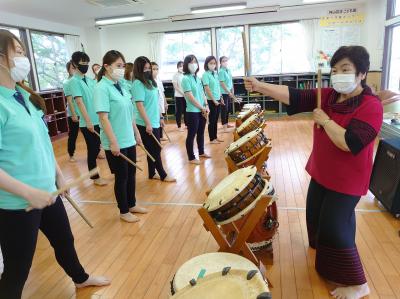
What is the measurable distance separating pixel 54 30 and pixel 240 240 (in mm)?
8237

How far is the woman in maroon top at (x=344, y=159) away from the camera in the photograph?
1.68 m

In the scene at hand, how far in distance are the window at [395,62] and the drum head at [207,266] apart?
6.73m

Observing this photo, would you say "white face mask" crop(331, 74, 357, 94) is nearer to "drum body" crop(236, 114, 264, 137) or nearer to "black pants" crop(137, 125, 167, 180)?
"drum body" crop(236, 114, 264, 137)

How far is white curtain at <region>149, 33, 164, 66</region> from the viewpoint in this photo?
931 cm

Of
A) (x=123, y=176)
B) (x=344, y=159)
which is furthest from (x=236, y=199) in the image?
(x=123, y=176)

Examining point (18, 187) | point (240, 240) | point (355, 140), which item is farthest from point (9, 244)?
point (355, 140)

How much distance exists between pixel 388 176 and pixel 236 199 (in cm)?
195

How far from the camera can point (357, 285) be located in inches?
73.7

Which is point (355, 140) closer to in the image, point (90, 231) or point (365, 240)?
point (365, 240)

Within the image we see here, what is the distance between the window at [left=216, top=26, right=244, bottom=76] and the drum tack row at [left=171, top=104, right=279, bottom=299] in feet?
23.0

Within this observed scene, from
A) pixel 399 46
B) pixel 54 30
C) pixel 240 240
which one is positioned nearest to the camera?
pixel 240 240

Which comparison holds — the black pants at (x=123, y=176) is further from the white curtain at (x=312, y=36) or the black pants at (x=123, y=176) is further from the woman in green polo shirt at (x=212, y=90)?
the white curtain at (x=312, y=36)

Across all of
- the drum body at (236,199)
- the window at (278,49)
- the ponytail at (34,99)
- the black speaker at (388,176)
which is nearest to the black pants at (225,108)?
the window at (278,49)

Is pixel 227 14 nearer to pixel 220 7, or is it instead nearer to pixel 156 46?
pixel 220 7
